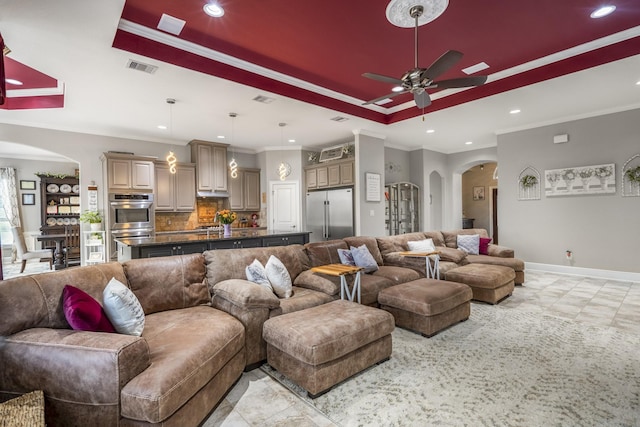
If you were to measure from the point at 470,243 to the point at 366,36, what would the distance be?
3830mm

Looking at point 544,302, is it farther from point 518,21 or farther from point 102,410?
point 102,410

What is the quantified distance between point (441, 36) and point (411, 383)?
330cm

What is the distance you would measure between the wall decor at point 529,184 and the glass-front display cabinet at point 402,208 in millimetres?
2254

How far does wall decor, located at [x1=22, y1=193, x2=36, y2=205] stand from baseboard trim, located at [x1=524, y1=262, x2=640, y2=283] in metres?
12.2

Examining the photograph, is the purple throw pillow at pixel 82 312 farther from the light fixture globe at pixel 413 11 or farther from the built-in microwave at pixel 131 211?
the built-in microwave at pixel 131 211

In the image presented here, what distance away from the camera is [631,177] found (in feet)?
16.1

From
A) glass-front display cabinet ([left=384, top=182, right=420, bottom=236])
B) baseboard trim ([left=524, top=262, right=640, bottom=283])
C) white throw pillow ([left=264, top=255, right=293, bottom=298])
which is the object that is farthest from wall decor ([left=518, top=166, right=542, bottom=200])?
white throw pillow ([left=264, top=255, right=293, bottom=298])

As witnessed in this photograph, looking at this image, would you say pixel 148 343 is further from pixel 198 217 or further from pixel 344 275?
pixel 198 217

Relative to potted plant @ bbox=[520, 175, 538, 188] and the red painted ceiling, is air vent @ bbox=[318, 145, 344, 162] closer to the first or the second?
the red painted ceiling

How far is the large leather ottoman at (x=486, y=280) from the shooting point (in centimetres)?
390

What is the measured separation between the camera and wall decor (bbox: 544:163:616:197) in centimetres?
513

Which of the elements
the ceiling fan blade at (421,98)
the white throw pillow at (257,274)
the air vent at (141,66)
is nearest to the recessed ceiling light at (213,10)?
the air vent at (141,66)

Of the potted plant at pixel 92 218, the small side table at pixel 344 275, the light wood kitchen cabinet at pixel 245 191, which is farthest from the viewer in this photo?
the light wood kitchen cabinet at pixel 245 191

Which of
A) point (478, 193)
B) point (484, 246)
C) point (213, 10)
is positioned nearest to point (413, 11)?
point (213, 10)
